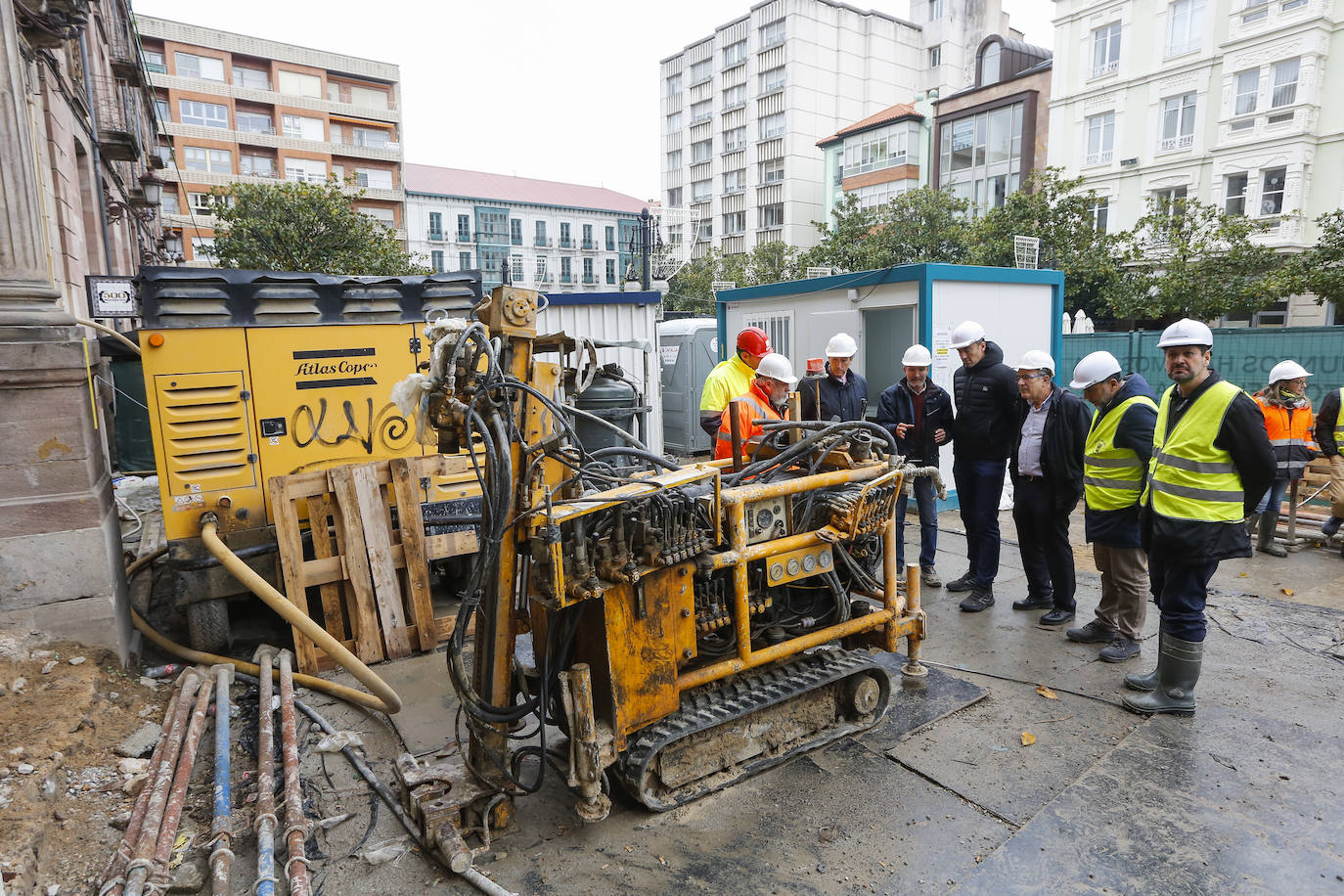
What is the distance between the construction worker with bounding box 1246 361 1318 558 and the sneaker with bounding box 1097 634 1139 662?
3.23m

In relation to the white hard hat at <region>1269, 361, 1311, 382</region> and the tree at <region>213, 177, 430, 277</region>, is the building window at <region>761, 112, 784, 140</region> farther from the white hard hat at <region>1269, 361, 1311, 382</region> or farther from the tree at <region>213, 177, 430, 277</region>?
the white hard hat at <region>1269, 361, 1311, 382</region>

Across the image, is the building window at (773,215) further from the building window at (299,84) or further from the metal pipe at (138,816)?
the metal pipe at (138,816)

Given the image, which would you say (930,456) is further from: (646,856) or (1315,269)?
(1315,269)

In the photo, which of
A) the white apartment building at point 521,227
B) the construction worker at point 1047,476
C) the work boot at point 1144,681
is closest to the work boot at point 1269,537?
the construction worker at point 1047,476

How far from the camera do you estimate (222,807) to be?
10.3ft

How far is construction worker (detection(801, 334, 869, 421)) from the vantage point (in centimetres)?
654

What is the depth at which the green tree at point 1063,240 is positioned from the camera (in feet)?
70.1

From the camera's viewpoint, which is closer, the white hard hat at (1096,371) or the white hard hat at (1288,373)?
the white hard hat at (1096,371)

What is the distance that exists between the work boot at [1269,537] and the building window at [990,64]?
32524 millimetres

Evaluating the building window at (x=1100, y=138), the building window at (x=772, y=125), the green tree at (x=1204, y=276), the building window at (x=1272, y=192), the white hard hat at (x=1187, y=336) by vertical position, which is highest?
the building window at (x=772, y=125)

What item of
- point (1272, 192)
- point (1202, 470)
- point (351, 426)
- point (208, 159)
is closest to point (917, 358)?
point (1202, 470)

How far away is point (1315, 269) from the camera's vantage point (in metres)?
17.1

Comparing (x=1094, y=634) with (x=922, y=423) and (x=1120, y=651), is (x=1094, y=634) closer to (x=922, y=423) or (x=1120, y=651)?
(x=1120, y=651)

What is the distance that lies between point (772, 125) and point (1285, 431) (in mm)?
50078
